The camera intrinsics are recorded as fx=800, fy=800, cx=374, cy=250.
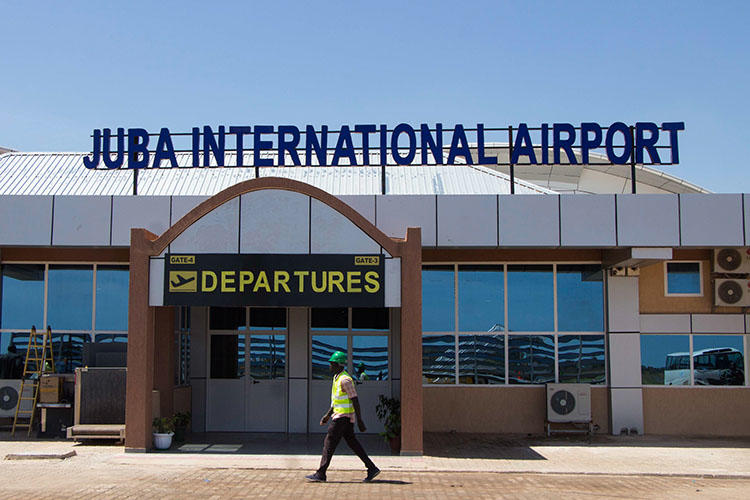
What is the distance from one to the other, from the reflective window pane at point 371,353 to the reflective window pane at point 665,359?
548cm

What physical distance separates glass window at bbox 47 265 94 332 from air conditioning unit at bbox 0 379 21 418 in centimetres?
139

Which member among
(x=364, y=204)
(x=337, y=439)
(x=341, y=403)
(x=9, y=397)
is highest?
(x=364, y=204)

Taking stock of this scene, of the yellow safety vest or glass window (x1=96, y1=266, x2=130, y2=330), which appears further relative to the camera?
glass window (x1=96, y1=266, x2=130, y2=330)

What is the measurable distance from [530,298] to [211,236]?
6895mm

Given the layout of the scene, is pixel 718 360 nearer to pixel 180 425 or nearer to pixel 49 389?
pixel 180 425

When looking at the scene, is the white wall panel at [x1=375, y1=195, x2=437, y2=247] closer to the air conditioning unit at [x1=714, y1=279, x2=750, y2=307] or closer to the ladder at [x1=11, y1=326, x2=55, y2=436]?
the air conditioning unit at [x1=714, y1=279, x2=750, y2=307]

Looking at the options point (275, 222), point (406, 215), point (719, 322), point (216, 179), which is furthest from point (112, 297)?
point (719, 322)

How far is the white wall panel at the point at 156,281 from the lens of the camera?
554 inches

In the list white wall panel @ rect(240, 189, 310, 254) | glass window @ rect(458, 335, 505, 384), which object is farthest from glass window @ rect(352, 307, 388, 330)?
white wall panel @ rect(240, 189, 310, 254)

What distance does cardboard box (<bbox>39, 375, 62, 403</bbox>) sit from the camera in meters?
15.5

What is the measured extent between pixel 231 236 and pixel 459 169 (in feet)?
33.3

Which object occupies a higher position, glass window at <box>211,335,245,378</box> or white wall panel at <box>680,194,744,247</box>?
white wall panel at <box>680,194,744,247</box>

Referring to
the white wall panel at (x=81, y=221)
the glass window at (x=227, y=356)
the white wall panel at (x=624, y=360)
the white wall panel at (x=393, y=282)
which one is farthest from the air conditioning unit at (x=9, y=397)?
the white wall panel at (x=624, y=360)

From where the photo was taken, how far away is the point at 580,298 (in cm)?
1697
